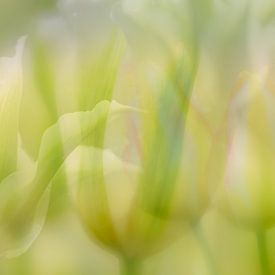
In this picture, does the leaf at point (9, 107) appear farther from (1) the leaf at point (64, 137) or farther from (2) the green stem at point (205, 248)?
(2) the green stem at point (205, 248)

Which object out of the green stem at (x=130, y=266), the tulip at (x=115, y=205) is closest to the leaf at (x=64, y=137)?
the tulip at (x=115, y=205)

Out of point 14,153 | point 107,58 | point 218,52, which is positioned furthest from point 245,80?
point 14,153

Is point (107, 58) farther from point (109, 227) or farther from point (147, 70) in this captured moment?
point (109, 227)

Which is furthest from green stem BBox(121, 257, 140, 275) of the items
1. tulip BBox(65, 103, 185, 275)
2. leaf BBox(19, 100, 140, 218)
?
leaf BBox(19, 100, 140, 218)

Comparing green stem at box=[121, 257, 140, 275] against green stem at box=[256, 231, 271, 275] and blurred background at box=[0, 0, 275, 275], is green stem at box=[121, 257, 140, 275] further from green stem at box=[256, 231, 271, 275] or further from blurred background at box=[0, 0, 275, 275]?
green stem at box=[256, 231, 271, 275]

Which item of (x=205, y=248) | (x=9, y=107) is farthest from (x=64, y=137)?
(x=205, y=248)
